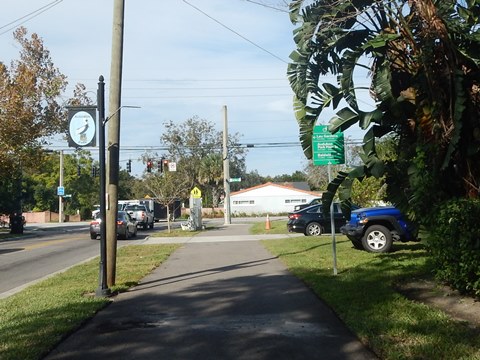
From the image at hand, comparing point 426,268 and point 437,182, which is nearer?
point 437,182

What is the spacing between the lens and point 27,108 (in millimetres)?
32500

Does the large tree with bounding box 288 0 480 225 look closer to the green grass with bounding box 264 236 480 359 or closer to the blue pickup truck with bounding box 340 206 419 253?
the green grass with bounding box 264 236 480 359

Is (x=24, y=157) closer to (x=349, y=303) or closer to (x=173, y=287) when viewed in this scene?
(x=173, y=287)

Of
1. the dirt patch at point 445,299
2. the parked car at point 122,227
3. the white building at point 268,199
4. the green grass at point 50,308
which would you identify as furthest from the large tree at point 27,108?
the white building at point 268,199

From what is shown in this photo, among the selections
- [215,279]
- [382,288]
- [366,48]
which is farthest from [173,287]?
[366,48]

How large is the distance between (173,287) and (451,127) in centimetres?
604

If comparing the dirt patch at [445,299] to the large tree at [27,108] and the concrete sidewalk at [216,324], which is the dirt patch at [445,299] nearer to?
the concrete sidewalk at [216,324]

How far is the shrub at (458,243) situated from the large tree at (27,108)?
2702cm

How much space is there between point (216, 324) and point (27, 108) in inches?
1114

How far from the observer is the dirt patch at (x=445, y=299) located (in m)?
7.44

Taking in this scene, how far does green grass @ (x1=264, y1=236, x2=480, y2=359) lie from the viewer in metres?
6.00

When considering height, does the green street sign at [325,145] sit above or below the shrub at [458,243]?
above

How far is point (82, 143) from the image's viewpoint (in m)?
10.9

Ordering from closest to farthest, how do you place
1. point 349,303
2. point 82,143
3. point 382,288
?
point 349,303 → point 382,288 → point 82,143
